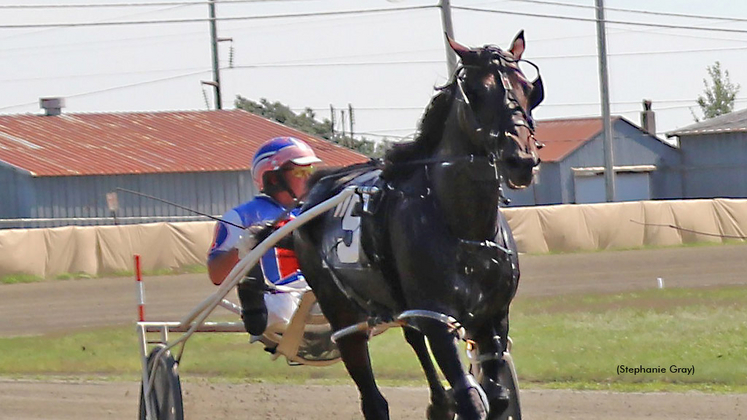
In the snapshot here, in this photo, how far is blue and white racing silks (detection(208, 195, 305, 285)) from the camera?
20.5ft

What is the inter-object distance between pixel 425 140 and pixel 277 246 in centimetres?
127

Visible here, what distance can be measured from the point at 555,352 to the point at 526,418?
3177 millimetres

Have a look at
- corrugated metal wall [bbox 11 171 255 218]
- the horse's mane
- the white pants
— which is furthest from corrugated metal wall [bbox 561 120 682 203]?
the horse's mane

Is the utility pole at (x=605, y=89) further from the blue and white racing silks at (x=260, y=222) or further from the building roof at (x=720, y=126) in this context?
the blue and white racing silks at (x=260, y=222)

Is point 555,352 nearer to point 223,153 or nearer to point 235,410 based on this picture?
point 235,410

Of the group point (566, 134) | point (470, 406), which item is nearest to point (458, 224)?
point (470, 406)

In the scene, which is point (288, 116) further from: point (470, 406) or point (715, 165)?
point (470, 406)

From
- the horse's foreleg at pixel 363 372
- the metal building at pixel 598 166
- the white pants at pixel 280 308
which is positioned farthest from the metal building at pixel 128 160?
the horse's foreleg at pixel 363 372

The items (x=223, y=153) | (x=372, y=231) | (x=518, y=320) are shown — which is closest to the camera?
(x=372, y=231)

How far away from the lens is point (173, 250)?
22.4 m

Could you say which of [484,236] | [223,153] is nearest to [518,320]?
[484,236]

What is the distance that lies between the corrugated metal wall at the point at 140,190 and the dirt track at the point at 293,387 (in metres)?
9.40

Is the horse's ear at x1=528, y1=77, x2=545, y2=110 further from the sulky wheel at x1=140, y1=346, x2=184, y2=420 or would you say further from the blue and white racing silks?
the sulky wheel at x1=140, y1=346, x2=184, y2=420

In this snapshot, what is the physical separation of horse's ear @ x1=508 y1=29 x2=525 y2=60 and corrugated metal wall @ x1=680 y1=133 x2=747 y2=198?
39819 millimetres
